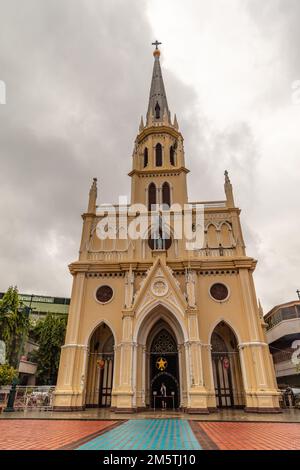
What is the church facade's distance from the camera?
1750 cm

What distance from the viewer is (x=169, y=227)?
75.8 feet

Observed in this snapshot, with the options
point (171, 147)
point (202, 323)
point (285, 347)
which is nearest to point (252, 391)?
point (202, 323)

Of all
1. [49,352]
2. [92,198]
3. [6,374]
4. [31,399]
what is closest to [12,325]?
[6,374]

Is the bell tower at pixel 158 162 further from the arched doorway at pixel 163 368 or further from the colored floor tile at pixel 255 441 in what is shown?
the colored floor tile at pixel 255 441


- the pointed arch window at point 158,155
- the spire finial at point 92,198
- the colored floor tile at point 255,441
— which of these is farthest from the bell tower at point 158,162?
the colored floor tile at point 255,441

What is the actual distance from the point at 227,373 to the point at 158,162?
19.0 metres

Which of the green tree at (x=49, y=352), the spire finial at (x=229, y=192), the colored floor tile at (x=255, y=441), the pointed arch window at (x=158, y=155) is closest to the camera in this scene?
the colored floor tile at (x=255, y=441)

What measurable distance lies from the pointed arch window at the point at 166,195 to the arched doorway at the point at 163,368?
33.7 feet

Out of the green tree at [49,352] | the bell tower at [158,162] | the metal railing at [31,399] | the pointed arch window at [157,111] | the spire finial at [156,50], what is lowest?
the metal railing at [31,399]

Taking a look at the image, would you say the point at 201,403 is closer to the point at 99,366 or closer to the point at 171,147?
the point at 99,366

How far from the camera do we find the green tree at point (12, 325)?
2519cm

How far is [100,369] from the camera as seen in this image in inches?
806

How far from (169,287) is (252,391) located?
25.5 feet

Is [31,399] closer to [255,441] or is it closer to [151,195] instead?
[255,441]
